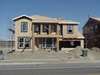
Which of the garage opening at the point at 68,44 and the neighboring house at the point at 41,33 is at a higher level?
the neighboring house at the point at 41,33

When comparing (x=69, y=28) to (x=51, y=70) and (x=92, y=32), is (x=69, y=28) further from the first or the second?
(x=51, y=70)

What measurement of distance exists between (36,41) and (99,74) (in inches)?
1552

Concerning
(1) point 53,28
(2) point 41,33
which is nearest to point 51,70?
(2) point 41,33

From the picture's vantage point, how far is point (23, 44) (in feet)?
193

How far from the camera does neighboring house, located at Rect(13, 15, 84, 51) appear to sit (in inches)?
2324

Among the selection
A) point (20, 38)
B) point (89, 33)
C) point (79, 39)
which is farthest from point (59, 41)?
point (89, 33)

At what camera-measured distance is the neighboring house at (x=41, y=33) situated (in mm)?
59031

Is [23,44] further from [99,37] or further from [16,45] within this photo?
[99,37]

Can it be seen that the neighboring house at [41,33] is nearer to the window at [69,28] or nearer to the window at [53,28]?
the window at [53,28]

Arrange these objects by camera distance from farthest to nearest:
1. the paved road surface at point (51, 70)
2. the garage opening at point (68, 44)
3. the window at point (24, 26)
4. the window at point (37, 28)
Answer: the garage opening at point (68, 44) → the window at point (37, 28) → the window at point (24, 26) → the paved road surface at point (51, 70)

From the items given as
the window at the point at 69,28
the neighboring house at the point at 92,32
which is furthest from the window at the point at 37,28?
the neighboring house at the point at 92,32

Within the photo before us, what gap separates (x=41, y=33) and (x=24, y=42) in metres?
3.48

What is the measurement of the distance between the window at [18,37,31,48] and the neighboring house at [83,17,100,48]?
1565 centimetres

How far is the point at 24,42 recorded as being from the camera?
58.8 metres
